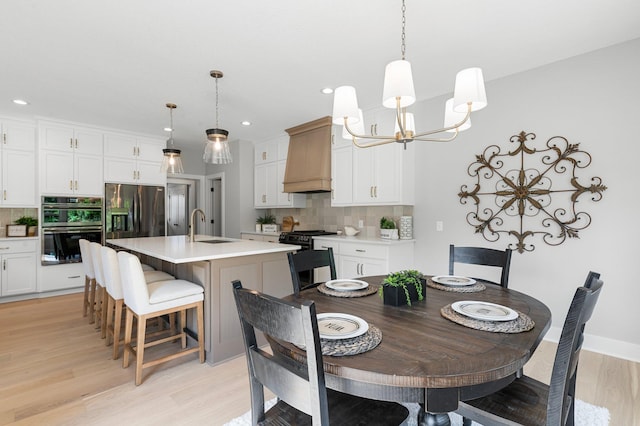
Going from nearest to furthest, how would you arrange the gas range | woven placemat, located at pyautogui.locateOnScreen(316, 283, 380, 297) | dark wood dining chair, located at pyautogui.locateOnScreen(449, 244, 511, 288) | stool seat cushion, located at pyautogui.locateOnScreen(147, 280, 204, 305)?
woven placemat, located at pyautogui.locateOnScreen(316, 283, 380, 297) < dark wood dining chair, located at pyautogui.locateOnScreen(449, 244, 511, 288) < stool seat cushion, located at pyautogui.locateOnScreen(147, 280, 204, 305) < the gas range

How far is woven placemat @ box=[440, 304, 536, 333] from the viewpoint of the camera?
1162 mm

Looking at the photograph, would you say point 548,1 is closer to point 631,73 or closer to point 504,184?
point 631,73

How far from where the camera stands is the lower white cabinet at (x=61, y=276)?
14.6ft

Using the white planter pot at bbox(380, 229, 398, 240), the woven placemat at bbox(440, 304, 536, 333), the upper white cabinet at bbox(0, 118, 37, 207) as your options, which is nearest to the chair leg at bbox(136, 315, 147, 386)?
the woven placemat at bbox(440, 304, 536, 333)

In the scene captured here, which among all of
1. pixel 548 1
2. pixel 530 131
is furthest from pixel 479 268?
pixel 548 1

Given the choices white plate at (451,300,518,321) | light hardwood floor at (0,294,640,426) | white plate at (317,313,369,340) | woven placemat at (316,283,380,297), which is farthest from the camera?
light hardwood floor at (0,294,640,426)

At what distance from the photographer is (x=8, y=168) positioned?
4332 mm

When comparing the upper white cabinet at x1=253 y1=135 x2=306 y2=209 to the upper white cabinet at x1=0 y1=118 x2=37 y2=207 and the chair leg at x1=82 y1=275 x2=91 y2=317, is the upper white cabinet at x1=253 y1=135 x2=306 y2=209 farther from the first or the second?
the upper white cabinet at x1=0 y1=118 x2=37 y2=207

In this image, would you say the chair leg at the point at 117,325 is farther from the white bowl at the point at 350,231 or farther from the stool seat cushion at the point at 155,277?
the white bowl at the point at 350,231

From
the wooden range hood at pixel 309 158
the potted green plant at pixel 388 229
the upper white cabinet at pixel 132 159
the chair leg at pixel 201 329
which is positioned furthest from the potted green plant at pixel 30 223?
the potted green plant at pixel 388 229

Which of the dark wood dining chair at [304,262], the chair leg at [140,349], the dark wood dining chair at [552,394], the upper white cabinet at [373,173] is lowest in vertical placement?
the chair leg at [140,349]

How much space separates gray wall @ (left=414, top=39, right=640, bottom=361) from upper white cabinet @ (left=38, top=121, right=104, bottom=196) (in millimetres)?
5210

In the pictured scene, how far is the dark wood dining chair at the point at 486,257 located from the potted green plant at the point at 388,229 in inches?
60.3

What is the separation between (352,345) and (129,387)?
1.97 meters
